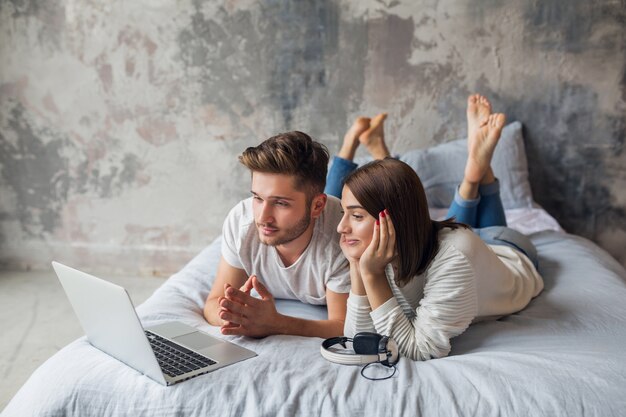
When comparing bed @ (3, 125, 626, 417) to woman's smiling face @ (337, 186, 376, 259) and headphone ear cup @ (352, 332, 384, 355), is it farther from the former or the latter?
woman's smiling face @ (337, 186, 376, 259)

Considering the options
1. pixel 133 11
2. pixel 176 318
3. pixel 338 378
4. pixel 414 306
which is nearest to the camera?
pixel 338 378

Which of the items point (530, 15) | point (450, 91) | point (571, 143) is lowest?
point (571, 143)

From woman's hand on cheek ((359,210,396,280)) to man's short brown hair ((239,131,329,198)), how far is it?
0.29 metres

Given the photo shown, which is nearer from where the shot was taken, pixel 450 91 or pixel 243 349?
pixel 243 349

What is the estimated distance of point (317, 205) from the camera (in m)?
1.78

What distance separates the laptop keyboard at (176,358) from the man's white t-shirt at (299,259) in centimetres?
41

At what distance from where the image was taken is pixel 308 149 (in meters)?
1.76

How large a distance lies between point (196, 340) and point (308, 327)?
0.29 m

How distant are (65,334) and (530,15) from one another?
247 cm

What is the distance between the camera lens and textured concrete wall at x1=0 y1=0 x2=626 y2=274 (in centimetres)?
297

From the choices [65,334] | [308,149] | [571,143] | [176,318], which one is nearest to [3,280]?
[65,334]

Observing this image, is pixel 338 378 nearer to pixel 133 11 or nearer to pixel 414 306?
pixel 414 306

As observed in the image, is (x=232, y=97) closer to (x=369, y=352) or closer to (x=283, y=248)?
(x=283, y=248)

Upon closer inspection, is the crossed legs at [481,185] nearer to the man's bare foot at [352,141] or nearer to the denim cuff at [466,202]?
the denim cuff at [466,202]
